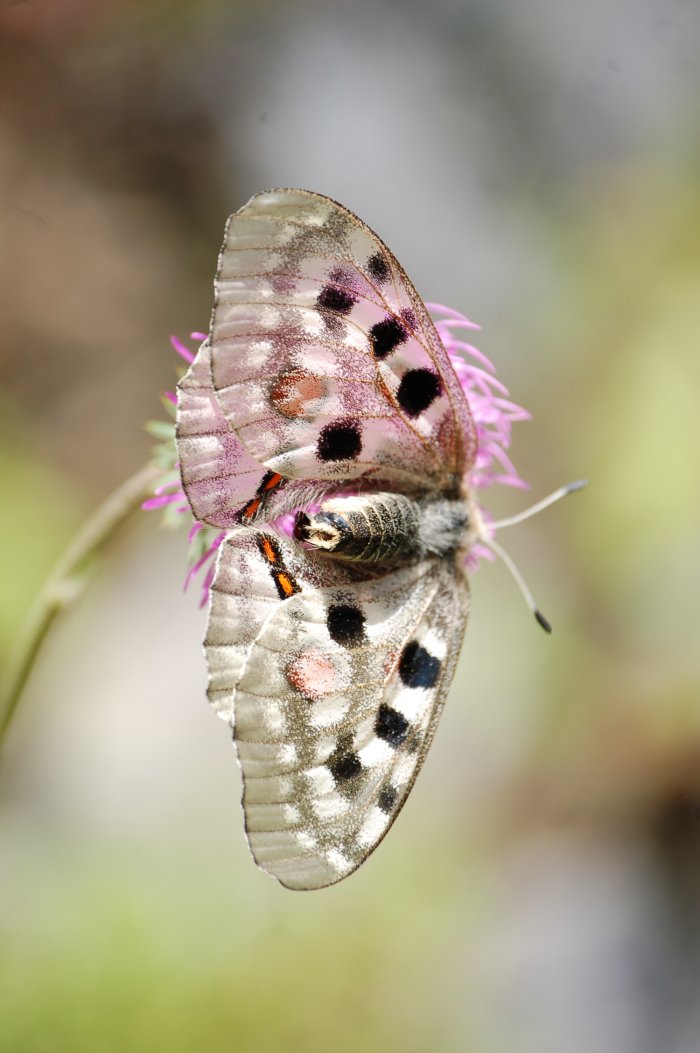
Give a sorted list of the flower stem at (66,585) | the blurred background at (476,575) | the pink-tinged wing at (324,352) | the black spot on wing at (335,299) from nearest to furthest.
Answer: the pink-tinged wing at (324,352) < the black spot on wing at (335,299) < the flower stem at (66,585) < the blurred background at (476,575)

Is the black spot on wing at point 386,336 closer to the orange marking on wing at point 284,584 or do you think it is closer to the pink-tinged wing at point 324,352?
the pink-tinged wing at point 324,352

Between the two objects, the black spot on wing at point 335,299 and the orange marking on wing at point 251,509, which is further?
the orange marking on wing at point 251,509

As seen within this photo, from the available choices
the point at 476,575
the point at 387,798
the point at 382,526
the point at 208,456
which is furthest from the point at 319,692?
the point at 476,575

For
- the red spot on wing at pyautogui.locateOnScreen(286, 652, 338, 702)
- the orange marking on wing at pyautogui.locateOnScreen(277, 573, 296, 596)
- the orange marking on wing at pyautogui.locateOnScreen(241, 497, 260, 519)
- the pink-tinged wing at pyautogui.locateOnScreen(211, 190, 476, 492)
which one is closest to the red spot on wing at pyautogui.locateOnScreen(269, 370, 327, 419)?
Result: the pink-tinged wing at pyautogui.locateOnScreen(211, 190, 476, 492)

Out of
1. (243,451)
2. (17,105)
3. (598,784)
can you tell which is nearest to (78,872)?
(598,784)

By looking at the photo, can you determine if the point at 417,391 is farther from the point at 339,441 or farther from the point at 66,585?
the point at 66,585

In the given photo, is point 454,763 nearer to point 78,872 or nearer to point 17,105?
point 78,872

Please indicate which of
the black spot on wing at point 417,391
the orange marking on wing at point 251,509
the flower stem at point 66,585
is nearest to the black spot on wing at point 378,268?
the black spot on wing at point 417,391
